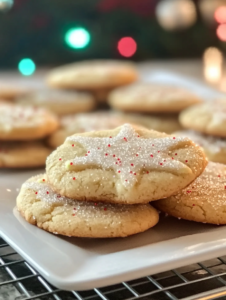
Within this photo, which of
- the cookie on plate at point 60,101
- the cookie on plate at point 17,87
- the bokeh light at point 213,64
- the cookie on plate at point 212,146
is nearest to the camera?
the cookie on plate at point 212,146

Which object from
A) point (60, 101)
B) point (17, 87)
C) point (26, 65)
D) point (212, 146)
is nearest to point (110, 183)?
point (212, 146)

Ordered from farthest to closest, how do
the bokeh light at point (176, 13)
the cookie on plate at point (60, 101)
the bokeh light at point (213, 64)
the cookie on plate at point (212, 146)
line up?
the bokeh light at point (176, 13) < the bokeh light at point (213, 64) < the cookie on plate at point (60, 101) < the cookie on plate at point (212, 146)

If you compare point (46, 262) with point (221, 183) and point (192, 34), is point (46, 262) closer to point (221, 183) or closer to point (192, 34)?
point (221, 183)

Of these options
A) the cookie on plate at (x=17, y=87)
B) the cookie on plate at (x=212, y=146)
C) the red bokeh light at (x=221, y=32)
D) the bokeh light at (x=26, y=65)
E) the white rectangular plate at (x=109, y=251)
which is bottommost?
the white rectangular plate at (x=109, y=251)

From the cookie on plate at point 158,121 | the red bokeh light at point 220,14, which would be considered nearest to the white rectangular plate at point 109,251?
the cookie on plate at point 158,121

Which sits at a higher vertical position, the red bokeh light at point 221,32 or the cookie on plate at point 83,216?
the red bokeh light at point 221,32

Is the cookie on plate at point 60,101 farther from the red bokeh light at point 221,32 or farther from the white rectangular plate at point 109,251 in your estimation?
the red bokeh light at point 221,32
